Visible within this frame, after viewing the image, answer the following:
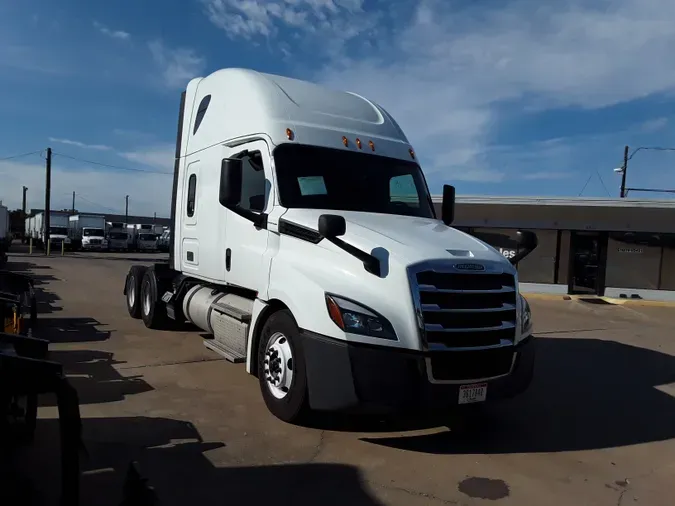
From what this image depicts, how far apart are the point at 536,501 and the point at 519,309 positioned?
1741 millimetres

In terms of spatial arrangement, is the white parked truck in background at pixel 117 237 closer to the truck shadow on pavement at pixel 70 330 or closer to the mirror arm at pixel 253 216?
the truck shadow on pavement at pixel 70 330

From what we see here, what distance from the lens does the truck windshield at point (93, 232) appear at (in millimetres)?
43438

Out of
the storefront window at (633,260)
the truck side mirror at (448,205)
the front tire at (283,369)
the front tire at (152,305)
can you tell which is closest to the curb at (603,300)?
the storefront window at (633,260)

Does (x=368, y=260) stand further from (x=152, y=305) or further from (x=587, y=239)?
(x=587, y=239)

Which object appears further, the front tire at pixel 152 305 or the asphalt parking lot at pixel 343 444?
the front tire at pixel 152 305

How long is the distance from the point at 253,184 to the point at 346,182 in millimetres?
1006

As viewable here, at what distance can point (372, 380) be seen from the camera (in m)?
4.42

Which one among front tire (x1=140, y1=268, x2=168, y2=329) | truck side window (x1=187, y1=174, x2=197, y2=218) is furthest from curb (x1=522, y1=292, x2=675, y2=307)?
truck side window (x1=187, y1=174, x2=197, y2=218)

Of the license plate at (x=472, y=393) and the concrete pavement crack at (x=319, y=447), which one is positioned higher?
the license plate at (x=472, y=393)

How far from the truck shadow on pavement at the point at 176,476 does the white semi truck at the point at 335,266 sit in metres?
0.66

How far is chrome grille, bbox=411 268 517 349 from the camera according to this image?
4578 mm

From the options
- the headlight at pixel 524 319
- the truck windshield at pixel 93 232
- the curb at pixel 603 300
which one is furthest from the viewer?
the truck windshield at pixel 93 232

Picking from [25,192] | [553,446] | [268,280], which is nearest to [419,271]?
[268,280]

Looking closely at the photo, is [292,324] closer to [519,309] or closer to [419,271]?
[419,271]
